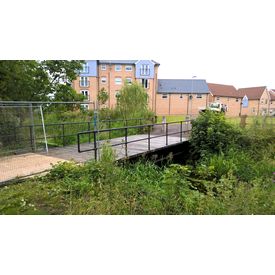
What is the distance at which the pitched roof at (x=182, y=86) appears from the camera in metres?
30.6

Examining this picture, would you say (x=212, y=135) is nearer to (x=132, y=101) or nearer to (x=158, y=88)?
(x=132, y=101)

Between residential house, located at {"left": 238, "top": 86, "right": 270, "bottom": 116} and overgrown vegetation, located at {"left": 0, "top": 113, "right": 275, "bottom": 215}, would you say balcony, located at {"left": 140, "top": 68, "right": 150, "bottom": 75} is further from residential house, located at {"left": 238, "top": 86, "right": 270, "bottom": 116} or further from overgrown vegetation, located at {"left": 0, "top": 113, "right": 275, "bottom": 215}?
overgrown vegetation, located at {"left": 0, "top": 113, "right": 275, "bottom": 215}

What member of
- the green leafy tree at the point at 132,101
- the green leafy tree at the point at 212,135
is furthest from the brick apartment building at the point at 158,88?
the green leafy tree at the point at 212,135

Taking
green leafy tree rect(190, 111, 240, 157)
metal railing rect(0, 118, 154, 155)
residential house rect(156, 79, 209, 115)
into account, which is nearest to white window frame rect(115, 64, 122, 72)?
residential house rect(156, 79, 209, 115)

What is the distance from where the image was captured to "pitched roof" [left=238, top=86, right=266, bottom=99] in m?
36.5

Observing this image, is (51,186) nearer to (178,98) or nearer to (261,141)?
(261,141)

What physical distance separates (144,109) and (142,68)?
55.3 feet

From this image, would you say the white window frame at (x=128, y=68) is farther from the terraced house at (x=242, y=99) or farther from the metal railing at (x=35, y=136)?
the metal railing at (x=35, y=136)

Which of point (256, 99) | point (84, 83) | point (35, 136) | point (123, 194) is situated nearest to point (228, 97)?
point (256, 99)

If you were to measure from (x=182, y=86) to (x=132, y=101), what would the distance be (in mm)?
Result: 19858

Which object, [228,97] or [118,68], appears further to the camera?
[228,97]

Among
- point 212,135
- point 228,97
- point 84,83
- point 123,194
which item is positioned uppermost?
point 84,83

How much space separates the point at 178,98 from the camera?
100 feet

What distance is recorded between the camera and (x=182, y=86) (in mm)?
31609
